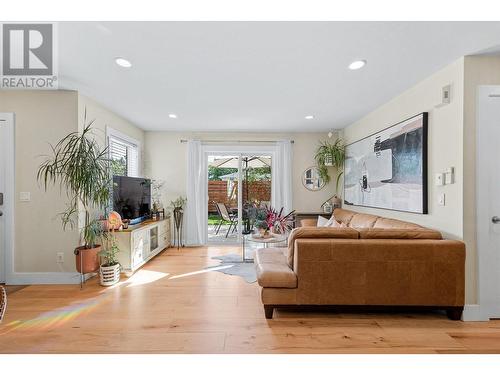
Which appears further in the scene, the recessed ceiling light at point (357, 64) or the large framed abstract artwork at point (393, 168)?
the large framed abstract artwork at point (393, 168)

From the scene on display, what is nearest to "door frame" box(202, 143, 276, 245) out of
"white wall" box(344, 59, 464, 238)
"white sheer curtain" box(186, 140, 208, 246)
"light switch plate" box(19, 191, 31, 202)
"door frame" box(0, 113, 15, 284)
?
"white sheer curtain" box(186, 140, 208, 246)

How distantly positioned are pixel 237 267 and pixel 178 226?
1.81 m

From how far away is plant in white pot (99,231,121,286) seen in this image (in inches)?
122

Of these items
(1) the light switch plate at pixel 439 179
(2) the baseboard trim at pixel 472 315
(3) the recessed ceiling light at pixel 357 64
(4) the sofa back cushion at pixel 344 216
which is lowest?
(2) the baseboard trim at pixel 472 315

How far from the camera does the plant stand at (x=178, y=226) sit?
504cm

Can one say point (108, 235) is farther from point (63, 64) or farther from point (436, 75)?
point (436, 75)

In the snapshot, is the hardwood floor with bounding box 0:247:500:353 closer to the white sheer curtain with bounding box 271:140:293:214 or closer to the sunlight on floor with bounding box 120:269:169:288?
the sunlight on floor with bounding box 120:269:169:288

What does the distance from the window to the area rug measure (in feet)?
7.36

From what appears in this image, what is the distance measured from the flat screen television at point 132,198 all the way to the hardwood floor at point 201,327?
4.16 feet

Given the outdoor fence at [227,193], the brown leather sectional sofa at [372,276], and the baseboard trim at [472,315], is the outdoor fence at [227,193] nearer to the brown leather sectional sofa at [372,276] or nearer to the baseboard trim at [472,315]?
the brown leather sectional sofa at [372,276]

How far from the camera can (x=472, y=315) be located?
2291 millimetres

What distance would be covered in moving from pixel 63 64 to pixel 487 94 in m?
4.01

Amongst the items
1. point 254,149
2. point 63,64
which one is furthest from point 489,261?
point 63,64

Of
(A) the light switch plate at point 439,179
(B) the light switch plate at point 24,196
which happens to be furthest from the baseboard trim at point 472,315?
(B) the light switch plate at point 24,196
